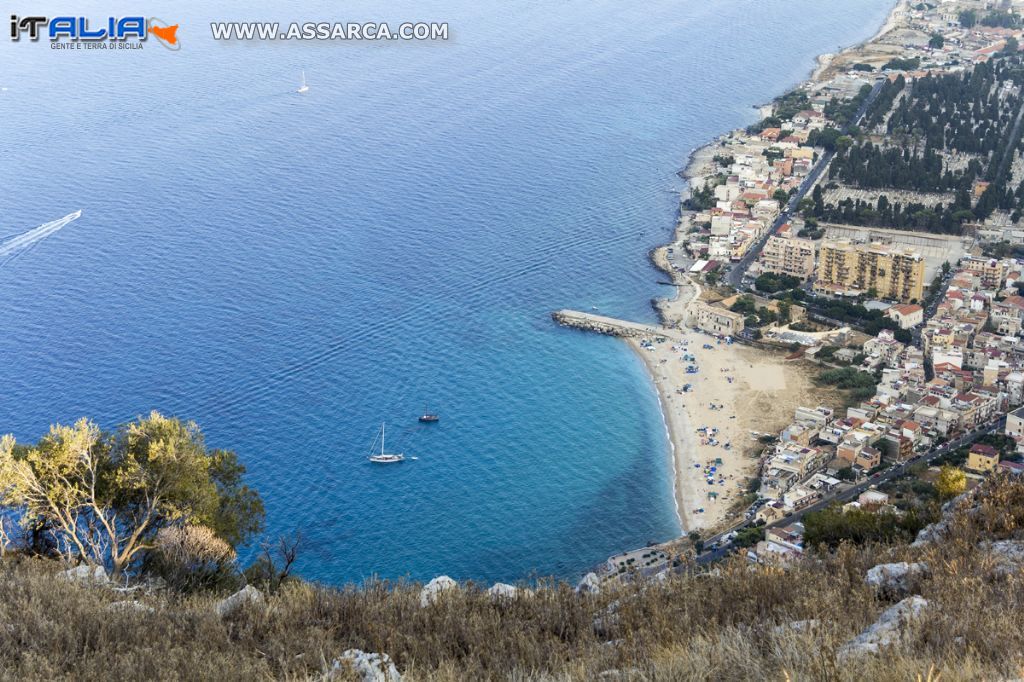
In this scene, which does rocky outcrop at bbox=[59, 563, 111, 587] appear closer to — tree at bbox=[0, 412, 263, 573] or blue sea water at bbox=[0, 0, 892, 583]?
tree at bbox=[0, 412, 263, 573]

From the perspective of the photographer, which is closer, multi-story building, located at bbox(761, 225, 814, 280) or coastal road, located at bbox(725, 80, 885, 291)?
multi-story building, located at bbox(761, 225, 814, 280)

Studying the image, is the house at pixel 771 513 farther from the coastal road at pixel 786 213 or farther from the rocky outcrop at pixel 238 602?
the rocky outcrop at pixel 238 602

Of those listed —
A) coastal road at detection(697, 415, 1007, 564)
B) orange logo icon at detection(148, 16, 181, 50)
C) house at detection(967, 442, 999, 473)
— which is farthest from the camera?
orange logo icon at detection(148, 16, 181, 50)

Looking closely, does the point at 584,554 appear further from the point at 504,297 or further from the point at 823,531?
the point at 504,297

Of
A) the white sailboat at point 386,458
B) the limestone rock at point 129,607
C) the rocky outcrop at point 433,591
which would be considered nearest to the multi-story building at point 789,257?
the white sailboat at point 386,458

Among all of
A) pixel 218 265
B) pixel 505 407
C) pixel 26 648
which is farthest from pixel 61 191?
pixel 26 648

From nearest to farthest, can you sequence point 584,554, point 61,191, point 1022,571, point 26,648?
point 26,648 < point 1022,571 < point 584,554 < point 61,191

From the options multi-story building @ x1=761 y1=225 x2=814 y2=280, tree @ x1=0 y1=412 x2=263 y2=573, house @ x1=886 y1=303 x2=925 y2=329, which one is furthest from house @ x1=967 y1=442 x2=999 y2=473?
tree @ x1=0 y1=412 x2=263 y2=573
